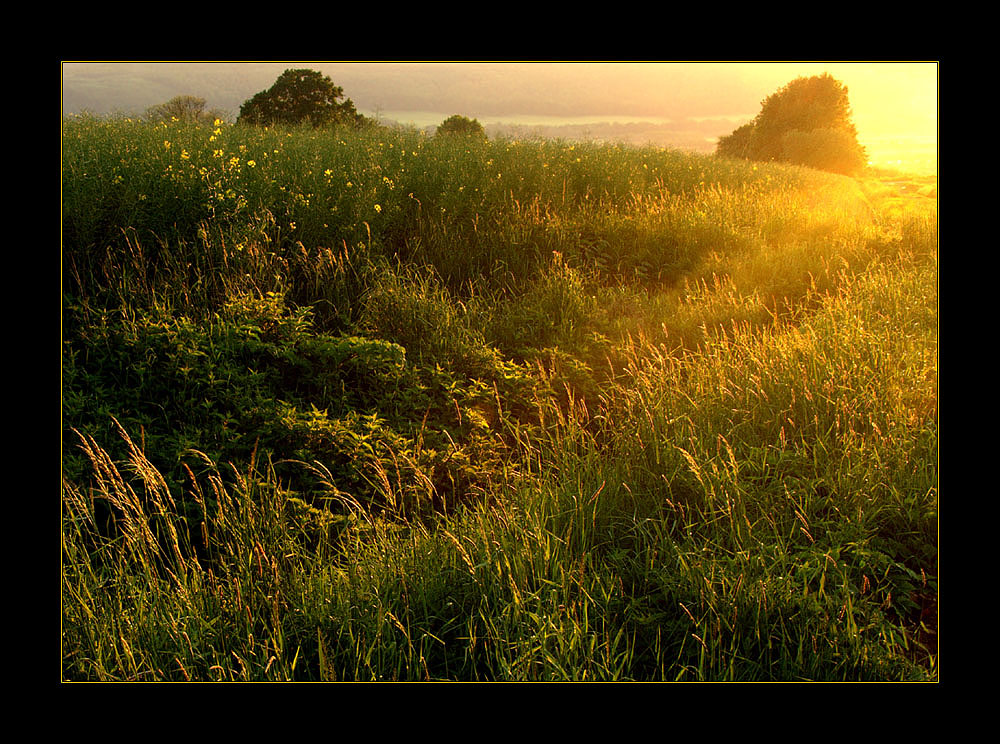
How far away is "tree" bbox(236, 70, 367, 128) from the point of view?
34.8 feet

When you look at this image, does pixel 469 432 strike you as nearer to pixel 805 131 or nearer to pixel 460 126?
pixel 460 126

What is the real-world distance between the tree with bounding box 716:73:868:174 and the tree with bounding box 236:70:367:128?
15400 millimetres

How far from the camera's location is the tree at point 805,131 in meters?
21.4

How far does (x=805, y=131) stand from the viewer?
2270 centimetres

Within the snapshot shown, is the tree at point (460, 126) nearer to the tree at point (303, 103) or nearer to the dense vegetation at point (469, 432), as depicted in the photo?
the tree at point (303, 103)

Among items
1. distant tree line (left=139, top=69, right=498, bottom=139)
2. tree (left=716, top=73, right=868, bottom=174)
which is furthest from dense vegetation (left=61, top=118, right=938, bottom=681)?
tree (left=716, top=73, right=868, bottom=174)

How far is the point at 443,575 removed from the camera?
86.4 inches

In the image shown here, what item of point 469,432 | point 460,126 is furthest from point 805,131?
point 469,432

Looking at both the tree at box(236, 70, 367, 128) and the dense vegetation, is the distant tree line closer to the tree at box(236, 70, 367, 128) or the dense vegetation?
the tree at box(236, 70, 367, 128)

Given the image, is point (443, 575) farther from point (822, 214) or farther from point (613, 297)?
point (822, 214)

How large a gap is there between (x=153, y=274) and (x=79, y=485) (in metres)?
2.47

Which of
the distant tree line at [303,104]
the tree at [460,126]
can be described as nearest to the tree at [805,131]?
the tree at [460,126]

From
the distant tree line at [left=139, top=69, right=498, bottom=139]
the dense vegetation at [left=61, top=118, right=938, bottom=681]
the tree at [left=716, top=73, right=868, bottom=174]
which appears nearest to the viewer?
the dense vegetation at [left=61, top=118, right=938, bottom=681]
